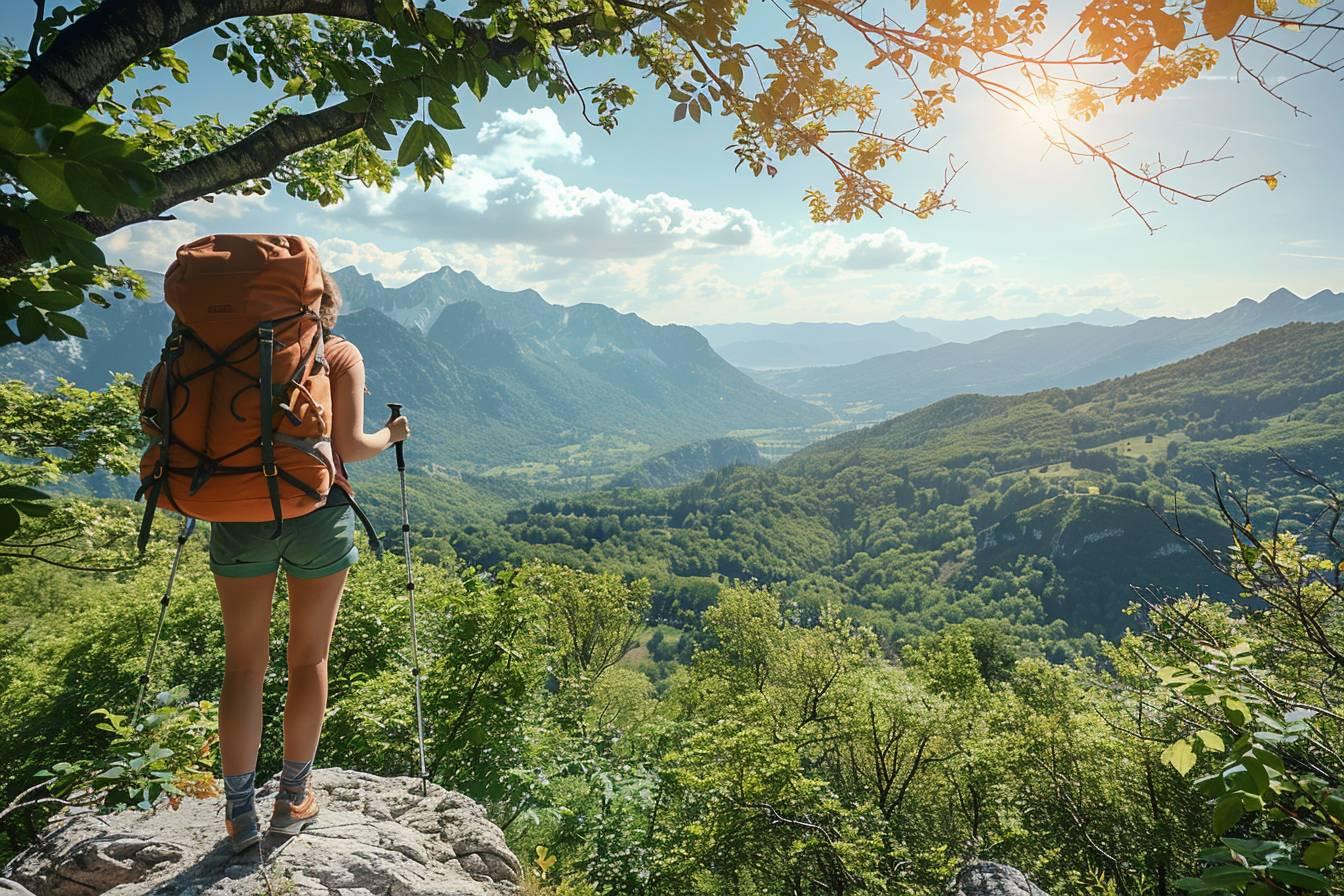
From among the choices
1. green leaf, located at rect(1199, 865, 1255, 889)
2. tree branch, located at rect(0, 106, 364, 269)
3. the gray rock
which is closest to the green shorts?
tree branch, located at rect(0, 106, 364, 269)

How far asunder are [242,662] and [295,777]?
87 cm

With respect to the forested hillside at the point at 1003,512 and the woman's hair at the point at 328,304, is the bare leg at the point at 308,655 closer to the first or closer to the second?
the woman's hair at the point at 328,304

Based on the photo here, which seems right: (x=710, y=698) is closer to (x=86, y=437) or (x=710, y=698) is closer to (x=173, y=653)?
(x=173, y=653)

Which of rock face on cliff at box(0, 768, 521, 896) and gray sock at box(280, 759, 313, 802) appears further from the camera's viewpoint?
Answer: gray sock at box(280, 759, 313, 802)

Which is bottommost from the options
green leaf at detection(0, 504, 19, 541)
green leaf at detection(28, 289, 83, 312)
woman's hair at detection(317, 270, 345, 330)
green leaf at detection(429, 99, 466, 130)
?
green leaf at detection(0, 504, 19, 541)

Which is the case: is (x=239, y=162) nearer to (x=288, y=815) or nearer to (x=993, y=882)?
(x=288, y=815)

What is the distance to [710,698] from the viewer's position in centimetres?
2055

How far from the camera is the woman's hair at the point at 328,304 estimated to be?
8.98 feet

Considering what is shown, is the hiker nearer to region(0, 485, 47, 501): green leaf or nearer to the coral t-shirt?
the coral t-shirt

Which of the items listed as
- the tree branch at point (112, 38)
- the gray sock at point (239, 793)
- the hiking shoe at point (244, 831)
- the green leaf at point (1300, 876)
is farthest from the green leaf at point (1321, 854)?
the hiking shoe at point (244, 831)

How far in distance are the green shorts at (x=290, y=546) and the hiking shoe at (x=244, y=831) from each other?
1.30 metres

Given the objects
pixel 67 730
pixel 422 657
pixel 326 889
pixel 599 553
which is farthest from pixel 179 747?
pixel 599 553

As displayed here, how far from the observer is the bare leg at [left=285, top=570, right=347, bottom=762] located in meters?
2.74

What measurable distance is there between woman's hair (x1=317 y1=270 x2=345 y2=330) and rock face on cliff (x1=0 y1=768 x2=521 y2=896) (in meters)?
2.68
